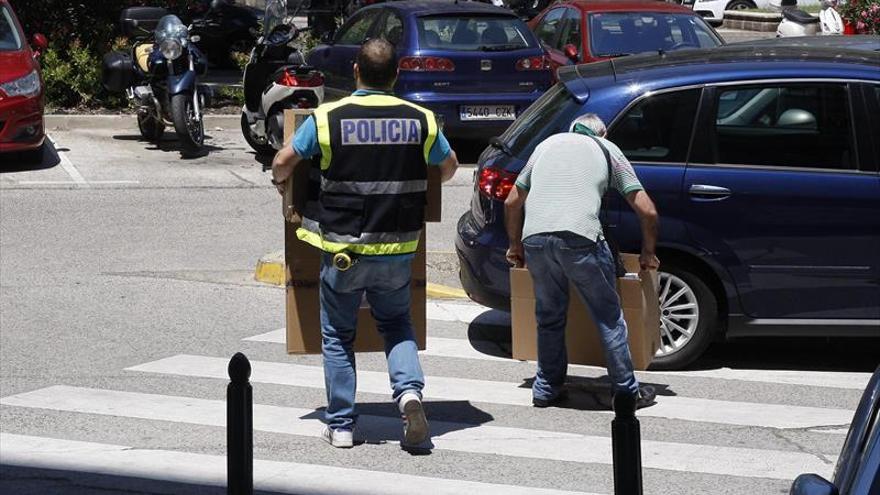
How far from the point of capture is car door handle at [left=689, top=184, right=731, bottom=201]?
8.76 m

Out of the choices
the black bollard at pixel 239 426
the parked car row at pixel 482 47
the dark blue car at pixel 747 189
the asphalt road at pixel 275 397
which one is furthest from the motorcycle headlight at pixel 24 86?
the black bollard at pixel 239 426

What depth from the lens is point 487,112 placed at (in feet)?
54.7

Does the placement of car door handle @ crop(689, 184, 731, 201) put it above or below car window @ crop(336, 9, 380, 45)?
above

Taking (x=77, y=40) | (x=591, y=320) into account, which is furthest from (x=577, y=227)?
(x=77, y=40)

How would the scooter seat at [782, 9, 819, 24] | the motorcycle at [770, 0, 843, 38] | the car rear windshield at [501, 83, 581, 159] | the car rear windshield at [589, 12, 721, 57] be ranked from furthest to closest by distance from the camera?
the scooter seat at [782, 9, 819, 24], the motorcycle at [770, 0, 843, 38], the car rear windshield at [589, 12, 721, 57], the car rear windshield at [501, 83, 581, 159]

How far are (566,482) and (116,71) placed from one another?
11.4 m

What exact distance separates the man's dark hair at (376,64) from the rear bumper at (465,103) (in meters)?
9.13

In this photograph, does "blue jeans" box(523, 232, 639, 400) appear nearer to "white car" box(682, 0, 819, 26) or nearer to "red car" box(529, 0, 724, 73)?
"red car" box(529, 0, 724, 73)

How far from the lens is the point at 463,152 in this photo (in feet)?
58.2

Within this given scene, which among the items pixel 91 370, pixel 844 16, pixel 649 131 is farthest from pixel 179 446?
pixel 844 16

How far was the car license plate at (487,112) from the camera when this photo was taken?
16.6 m

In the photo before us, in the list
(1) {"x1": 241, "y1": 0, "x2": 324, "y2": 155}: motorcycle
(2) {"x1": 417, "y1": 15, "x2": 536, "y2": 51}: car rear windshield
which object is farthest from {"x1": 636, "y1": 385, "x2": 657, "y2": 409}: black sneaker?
(2) {"x1": 417, "y1": 15, "x2": 536, "y2": 51}: car rear windshield

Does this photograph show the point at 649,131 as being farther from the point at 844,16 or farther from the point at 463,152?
the point at 844,16

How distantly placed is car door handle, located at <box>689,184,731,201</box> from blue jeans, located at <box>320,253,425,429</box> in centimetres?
199
